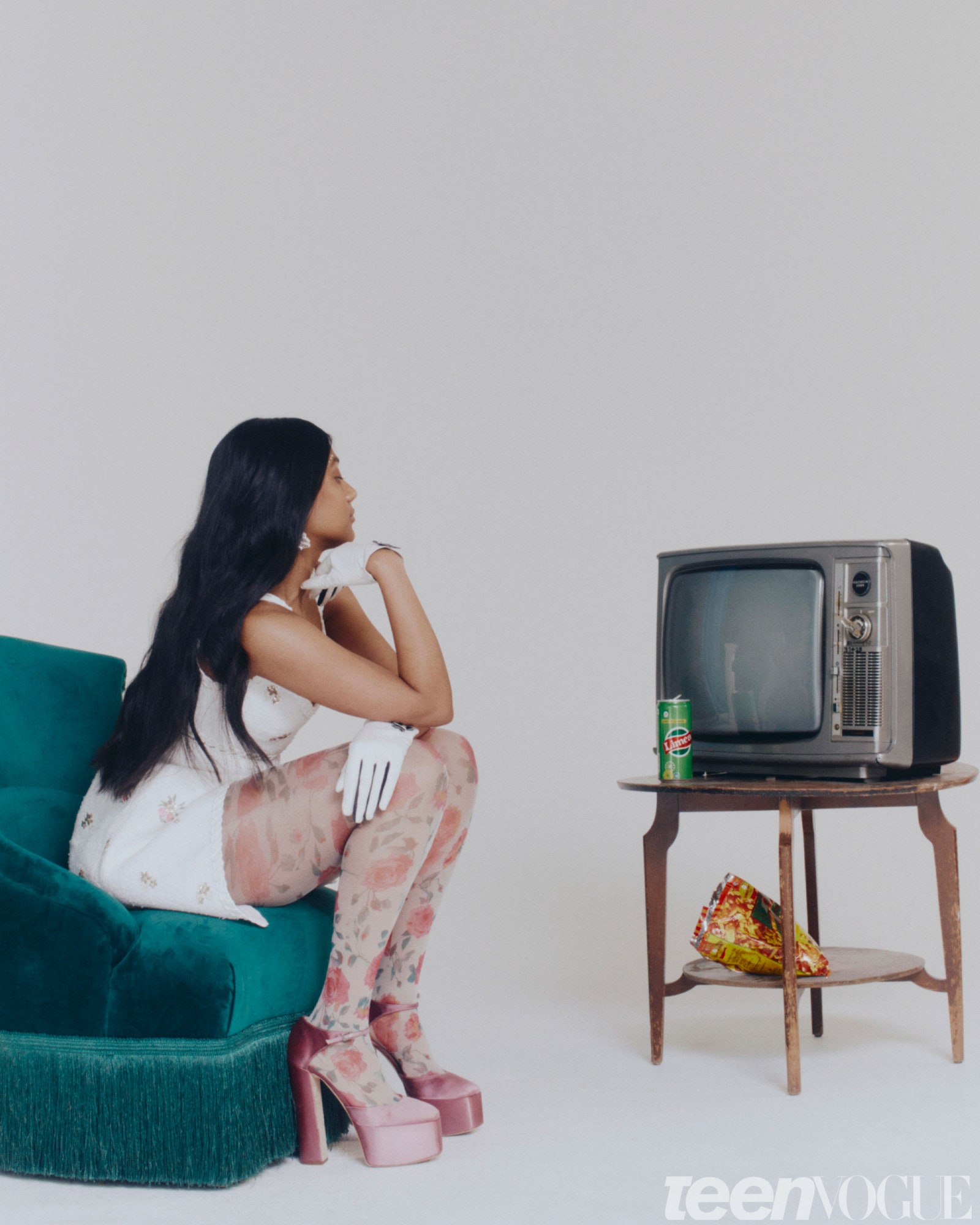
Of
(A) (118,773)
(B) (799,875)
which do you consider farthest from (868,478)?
(A) (118,773)

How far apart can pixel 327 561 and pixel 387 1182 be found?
936 mm

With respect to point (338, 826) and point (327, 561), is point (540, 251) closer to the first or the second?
point (327, 561)

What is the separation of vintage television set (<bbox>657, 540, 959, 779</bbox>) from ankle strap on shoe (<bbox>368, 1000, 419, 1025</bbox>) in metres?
0.74

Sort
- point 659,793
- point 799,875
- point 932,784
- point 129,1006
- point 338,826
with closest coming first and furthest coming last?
1. point 129,1006
2. point 338,826
3. point 932,784
4. point 659,793
5. point 799,875

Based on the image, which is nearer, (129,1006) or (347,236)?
(129,1006)

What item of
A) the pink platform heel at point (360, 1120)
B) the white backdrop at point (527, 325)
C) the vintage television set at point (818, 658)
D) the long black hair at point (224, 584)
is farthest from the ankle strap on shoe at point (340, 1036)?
the white backdrop at point (527, 325)

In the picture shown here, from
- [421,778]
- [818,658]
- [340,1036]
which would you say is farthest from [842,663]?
[340,1036]

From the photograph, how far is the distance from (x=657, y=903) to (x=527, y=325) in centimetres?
210

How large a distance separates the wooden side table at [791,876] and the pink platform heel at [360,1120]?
2.00ft

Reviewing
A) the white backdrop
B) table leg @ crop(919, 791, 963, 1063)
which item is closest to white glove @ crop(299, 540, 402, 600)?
table leg @ crop(919, 791, 963, 1063)

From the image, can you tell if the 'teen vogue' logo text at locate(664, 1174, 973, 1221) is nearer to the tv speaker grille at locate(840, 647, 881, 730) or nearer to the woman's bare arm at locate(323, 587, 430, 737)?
the tv speaker grille at locate(840, 647, 881, 730)

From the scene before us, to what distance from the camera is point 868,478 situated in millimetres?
3824

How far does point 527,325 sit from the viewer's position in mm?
4051

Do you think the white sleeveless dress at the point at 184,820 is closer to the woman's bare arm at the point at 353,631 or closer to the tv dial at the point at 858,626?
the woman's bare arm at the point at 353,631
